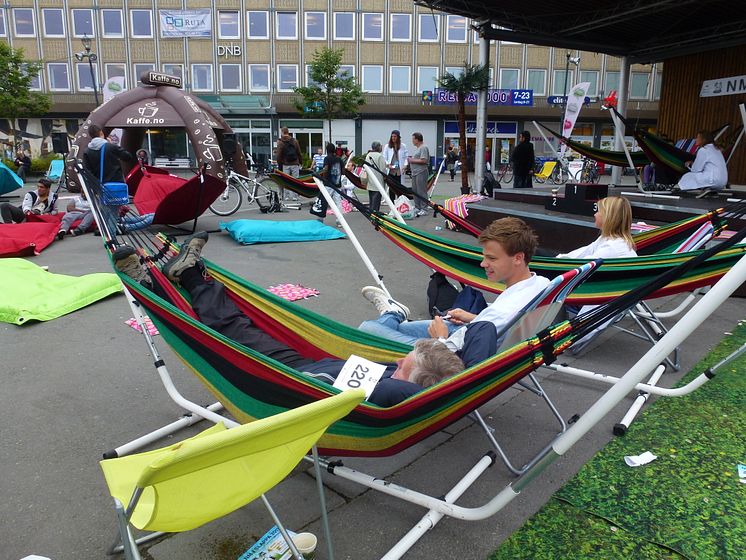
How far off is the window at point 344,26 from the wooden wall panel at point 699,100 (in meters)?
19.3

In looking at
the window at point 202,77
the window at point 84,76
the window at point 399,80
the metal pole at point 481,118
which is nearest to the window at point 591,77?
the window at point 399,80

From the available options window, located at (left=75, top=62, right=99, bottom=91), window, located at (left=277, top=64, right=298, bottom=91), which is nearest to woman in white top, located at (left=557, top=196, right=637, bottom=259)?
window, located at (left=277, top=64, right=298, bottom=91)

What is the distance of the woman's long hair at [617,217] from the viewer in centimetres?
340

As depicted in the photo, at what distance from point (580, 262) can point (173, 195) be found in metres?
5.37

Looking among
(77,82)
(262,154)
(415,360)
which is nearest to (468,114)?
(262,154)

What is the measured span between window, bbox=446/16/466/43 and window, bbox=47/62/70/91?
19435 millimetres

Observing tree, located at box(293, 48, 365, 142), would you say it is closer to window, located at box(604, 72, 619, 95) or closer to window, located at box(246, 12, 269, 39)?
window, located at box(246, 12, 269, 39)

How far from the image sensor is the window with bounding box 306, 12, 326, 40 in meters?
27.5

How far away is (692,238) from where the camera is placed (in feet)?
11.7

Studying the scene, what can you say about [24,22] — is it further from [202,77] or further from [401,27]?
[401,27]

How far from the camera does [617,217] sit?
11.2 ft

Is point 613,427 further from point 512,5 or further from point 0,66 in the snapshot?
point 0,66

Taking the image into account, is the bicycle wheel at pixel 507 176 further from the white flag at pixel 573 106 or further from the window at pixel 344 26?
the window at pixel 344 26

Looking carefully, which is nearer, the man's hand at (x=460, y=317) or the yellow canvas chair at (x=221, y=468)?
the yellow canvas chair at (x=221, y=468)
